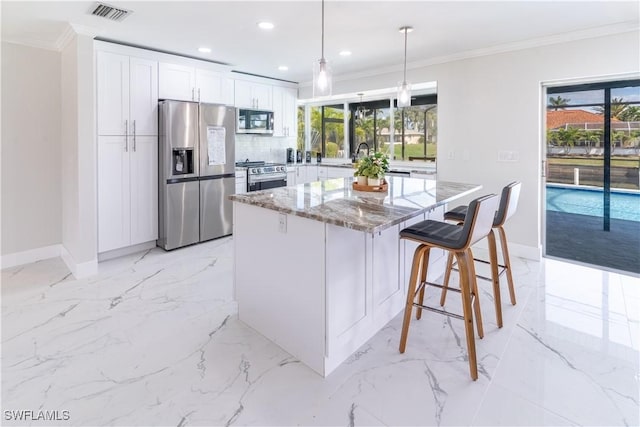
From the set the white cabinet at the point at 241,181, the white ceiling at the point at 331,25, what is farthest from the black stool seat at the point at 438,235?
the white cabinet at the point at 241,181

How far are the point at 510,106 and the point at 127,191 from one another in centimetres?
450

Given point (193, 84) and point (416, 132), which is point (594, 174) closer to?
point (416, 132)

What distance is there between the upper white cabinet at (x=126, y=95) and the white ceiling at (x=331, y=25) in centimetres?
25

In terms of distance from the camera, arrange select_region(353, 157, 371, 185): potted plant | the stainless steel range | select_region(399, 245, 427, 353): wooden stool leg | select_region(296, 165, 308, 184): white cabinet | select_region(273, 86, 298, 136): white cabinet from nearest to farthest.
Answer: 1. select_region(399, 245, 427, 353): wooden stool leg
2. select_region(353, 157, 371, 185): potted plant
3. the stainless steel range
4. select_region(273, 86, 298, 136): white cabinet
5. select_region(296, 165, 308, 184): white cabinet

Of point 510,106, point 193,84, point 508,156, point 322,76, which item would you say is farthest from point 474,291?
point 193,84

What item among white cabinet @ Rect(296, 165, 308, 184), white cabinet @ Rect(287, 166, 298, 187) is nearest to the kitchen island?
white cabinet @ Rect(287, 166, 298, 187)

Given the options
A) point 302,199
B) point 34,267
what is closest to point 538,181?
point 302,199

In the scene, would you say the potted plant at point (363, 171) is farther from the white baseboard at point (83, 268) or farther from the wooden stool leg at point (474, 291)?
the white baseboard at point (83, 268)

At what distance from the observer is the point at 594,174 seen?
3854 mm

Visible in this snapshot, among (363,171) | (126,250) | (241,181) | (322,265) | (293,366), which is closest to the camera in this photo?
(322,265)

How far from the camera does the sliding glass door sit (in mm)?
3648

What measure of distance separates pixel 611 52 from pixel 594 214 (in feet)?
5.42

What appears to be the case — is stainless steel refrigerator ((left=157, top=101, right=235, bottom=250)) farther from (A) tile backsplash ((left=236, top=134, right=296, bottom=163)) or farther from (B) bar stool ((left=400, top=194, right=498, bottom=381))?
(B) bar stool ((left=400, top=194, right=498, bottom=381))

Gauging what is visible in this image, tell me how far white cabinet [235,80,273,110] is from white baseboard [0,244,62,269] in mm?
2999
